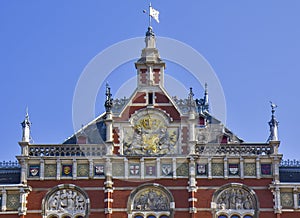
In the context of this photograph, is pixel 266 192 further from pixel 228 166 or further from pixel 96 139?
pixel 96 139

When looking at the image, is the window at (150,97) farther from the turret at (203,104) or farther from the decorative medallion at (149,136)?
the turret at (203,104)

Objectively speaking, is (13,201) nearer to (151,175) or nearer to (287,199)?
(151,175)

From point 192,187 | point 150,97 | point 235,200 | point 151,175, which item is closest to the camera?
point 192,187

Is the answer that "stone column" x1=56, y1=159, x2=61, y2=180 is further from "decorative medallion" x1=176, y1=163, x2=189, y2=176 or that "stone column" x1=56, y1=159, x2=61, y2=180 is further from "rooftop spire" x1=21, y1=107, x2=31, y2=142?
"decorative medallion" x1=176, y1=163, x2=189, y2=176

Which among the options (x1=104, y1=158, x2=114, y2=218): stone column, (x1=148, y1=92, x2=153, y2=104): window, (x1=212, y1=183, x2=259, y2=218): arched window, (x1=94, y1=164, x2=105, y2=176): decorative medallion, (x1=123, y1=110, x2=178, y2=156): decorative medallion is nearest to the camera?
(x1=104, y1=158, x2=114, y2=218): stone column

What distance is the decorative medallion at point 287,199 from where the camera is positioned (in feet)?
171

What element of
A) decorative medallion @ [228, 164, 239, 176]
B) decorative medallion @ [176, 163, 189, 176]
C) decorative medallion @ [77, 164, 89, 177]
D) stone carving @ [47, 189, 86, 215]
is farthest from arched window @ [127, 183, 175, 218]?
decorative medallion @ [228, 164, 239, 176]

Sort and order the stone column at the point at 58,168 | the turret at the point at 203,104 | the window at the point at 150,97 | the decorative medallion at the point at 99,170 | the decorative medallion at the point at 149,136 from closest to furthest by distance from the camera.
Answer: the stone column at the point at 58,168, the decorative medallion at the point at 99,170, the decorative medallion at the point at 149,136, the window at the point at 150,97, the turret at the point at 203,104

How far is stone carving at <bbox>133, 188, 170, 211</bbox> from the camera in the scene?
52.1m

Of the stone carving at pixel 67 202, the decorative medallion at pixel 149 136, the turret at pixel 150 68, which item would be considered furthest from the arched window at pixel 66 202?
the turret at pixel 150 68

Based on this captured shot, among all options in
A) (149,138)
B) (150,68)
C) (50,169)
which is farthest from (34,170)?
(150,68)

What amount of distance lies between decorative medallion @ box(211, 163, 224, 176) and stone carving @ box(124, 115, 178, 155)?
2.54 metres

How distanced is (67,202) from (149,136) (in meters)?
6.04

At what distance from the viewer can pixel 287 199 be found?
52.1 meters
